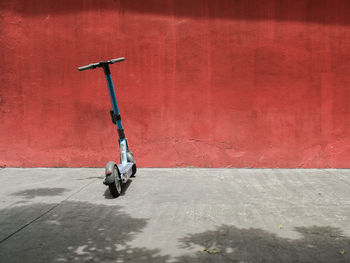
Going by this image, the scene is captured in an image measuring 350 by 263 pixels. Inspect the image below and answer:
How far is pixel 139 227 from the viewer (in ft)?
14.0

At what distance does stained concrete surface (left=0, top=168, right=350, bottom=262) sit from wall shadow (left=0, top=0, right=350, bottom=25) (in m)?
3.17

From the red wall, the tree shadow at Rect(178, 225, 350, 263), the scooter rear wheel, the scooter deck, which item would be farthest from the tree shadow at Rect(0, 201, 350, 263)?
→ the red wall

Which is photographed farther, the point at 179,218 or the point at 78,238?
the point at 179,218

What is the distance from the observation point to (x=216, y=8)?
7.60m

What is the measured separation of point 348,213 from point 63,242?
3506 mm

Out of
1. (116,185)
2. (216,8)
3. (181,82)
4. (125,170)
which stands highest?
(216,8)

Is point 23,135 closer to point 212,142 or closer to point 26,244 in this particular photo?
A: point 212,142

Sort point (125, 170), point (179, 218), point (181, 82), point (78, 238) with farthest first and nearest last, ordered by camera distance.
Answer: point (181, 82) → point (125, 170) → point (179, 218) → point (78, 238)

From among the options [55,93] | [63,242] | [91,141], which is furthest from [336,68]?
[63,242]

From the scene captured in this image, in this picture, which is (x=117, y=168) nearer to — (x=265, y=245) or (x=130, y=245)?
(x=130, y=245)

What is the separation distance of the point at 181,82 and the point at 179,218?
12.4 ft

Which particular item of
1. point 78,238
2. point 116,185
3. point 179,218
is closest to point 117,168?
point 116,185

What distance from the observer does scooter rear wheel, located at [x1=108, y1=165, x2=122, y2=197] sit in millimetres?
5430

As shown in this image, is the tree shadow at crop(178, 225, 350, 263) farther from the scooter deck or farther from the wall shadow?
the wall shadow
